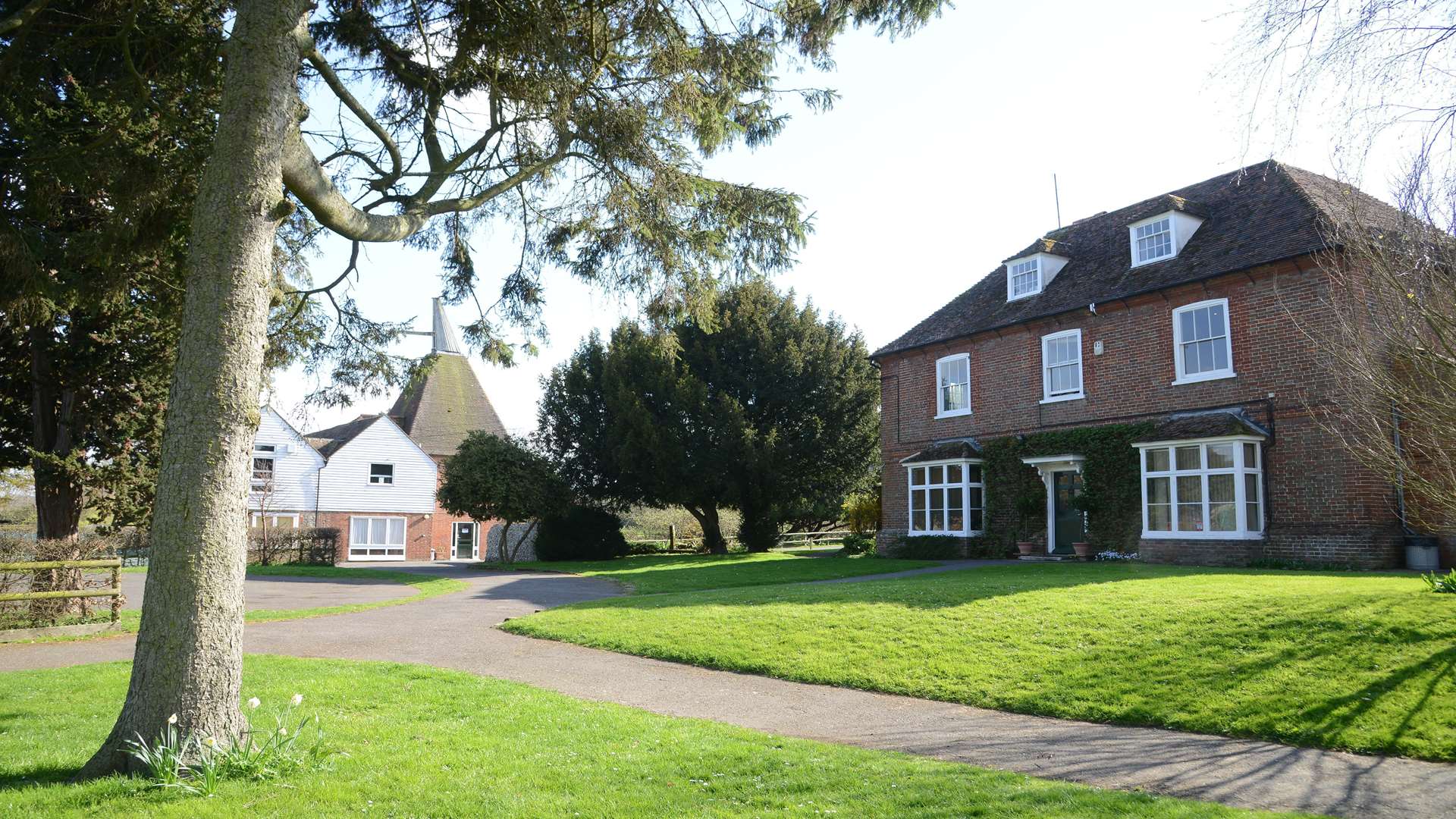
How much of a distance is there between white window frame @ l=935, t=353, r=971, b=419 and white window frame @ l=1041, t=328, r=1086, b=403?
2.55 metres

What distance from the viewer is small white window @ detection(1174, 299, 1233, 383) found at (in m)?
20.4

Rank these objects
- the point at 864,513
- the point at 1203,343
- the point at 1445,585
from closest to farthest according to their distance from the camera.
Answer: the point at 1445,585 → the point at 1203,343 → the point at 864,513

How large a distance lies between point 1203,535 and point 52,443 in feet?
75.9

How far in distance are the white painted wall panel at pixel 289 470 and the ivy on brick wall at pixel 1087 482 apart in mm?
33010

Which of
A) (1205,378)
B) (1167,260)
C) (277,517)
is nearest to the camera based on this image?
(1205,378)

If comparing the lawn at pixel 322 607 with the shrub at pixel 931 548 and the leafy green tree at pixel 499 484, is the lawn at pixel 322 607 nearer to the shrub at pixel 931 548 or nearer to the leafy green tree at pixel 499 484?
the leafy green tree at pixel 499 484

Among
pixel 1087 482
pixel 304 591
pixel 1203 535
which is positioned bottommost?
pixel 304 591

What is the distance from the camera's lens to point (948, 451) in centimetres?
2580

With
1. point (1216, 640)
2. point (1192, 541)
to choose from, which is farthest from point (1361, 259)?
point (1192, 541)

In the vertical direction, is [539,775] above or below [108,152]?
below

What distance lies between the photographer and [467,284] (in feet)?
41.6

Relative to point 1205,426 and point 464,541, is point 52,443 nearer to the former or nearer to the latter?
point 1205,426

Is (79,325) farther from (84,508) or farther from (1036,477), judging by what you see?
(1036,477)

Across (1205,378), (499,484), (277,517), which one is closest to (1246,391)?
(1205,378)
